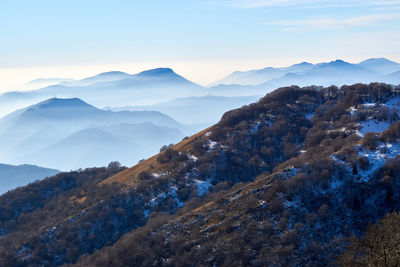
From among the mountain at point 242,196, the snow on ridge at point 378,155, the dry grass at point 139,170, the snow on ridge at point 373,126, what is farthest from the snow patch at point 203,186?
the snow on ridge at point 373,126

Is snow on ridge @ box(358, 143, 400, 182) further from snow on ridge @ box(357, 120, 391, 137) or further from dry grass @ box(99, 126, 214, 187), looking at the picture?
dry grass @ box(99, 126, 214, 187)

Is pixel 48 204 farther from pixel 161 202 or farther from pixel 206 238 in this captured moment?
pixel 206 238

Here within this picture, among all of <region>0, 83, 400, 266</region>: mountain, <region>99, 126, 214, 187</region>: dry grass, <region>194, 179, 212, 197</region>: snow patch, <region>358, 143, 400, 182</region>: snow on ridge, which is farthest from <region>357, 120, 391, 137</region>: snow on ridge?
<region>99, 126, 214, 187</region>: dry grass

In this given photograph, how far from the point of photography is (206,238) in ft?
232

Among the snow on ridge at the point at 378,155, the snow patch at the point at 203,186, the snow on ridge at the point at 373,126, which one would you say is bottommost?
the snow patch at the point at 203,186

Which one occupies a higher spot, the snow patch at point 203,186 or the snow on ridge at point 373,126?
the snow on ridge at point 373,126

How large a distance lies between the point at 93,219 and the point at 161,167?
1014 inches

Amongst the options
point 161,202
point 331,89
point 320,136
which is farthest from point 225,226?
point 331,89

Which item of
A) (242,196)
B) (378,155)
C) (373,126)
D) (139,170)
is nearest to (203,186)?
(242,196)

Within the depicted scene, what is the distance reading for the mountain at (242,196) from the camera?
6769 centimetres

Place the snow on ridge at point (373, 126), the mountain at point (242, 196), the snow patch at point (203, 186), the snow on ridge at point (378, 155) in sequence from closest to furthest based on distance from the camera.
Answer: the mountain at point (242, 196), the snow on ridge at point (378, 155), the snow on ridge at point (373, 126), the snow patch at point (203, 186)

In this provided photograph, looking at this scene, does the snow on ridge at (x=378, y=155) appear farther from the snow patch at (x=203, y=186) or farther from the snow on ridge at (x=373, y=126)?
the snow patch at (x=203, y=186)

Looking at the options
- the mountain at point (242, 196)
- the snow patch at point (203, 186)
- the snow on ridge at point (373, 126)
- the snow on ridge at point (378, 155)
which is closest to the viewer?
the mountain at point (242, 196)

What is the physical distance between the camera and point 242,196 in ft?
265
